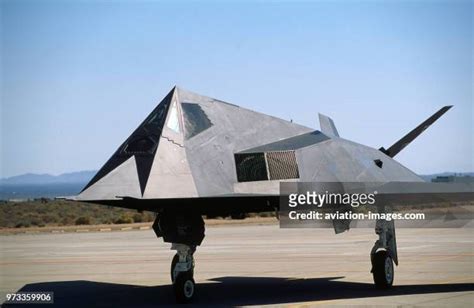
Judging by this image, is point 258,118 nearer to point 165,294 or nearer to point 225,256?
point 165,294

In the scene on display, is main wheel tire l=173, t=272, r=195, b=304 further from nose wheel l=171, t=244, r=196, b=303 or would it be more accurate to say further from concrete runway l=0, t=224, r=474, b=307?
concrete runway l=0, t=224, r=474, b=307

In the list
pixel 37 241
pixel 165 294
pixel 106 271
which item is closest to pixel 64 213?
pixel 37 241

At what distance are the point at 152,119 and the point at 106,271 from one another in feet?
27.6

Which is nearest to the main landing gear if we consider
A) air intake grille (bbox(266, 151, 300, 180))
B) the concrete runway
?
the concrete runway

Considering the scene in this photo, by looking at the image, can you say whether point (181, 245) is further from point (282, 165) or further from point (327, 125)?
point (327, 125)

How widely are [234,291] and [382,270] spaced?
10.5ft

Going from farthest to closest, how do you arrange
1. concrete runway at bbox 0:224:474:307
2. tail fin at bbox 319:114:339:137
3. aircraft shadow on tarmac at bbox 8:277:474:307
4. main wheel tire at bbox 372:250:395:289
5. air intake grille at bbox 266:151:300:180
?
tail fin at bbox 319:114:339:137 → main wheel tire at bbox 372:250:395:289 → concrete runway at bbox 0:224:474:307 → aircraft shadow on tarmac at bbox 8:277:474:307 → air intake grille at bbox 266:151:300:180

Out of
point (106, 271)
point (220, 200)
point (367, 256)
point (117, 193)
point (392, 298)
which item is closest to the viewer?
point (117, 193)

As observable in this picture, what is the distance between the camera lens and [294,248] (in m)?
28.6

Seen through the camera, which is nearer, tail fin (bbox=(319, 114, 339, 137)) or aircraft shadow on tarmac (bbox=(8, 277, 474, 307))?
aircraft shadow on tarmac (bbox=(8, 277, 474, 307))

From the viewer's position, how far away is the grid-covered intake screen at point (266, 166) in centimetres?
1465

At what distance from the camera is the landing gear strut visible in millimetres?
16578

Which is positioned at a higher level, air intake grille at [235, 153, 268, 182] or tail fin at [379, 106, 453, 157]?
tail fin at [379, 106, 453, 157]

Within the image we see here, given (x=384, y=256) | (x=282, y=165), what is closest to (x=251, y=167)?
(x=282, y=165)
